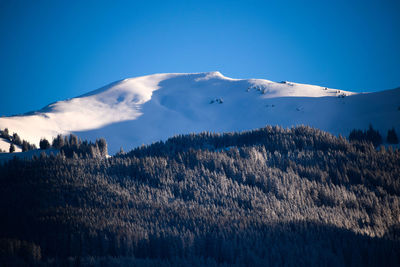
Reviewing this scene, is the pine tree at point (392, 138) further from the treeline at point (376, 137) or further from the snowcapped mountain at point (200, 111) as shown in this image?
the snowcapped mountain at point (200, 111)

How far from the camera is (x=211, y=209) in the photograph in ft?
30.1

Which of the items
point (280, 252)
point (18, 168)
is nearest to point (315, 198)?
point (280, 252)

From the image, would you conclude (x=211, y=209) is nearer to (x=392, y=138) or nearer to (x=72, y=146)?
(x=72, y=146)

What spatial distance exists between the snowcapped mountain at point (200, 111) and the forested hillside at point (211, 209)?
13.0 metres

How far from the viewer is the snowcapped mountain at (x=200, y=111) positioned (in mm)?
27703

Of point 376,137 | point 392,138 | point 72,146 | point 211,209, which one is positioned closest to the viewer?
point 211,209

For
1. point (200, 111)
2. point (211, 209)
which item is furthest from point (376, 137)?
point (200, 111)

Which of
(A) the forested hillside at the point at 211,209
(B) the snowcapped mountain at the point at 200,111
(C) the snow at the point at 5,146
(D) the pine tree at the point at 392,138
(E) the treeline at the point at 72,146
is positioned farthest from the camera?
(B) the snowcapped mountain at the point at 200,111

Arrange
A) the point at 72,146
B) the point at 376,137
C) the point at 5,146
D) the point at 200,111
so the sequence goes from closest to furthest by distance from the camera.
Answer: the point at 376,137, the point at 72,146, the point at 5,146, the point at 200,111

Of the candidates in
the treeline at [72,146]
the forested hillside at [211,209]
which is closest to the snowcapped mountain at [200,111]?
the treeline at [72,146]

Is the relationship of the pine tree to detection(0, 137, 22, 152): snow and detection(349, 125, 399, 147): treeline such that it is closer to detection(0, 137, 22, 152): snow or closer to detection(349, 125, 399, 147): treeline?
Answer: detection(349, 125, 399, 147): treeline

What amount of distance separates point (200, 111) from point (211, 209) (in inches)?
1191

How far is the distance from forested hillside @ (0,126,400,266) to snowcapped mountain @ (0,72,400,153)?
42.7 feet

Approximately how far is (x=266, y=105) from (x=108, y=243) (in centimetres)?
3040
